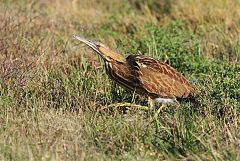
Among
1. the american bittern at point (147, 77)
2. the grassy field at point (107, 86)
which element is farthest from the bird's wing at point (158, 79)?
the grassy field at point (107, 86)

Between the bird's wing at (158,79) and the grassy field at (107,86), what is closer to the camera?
the grassy field at (107,86)

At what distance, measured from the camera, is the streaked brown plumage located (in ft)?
17.6

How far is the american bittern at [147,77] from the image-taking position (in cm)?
538

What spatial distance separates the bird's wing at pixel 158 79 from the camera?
537 cm

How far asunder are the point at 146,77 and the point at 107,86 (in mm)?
730

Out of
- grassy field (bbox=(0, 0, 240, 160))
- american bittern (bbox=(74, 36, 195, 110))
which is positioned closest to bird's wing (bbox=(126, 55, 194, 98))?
american bittern (bbox=(74, 36, 195, 110))

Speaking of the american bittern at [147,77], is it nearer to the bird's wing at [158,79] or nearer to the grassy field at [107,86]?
the bird's wing at [158,79]

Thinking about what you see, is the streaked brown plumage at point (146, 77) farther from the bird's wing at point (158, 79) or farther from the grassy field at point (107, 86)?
the grassy field at point (107, 86)

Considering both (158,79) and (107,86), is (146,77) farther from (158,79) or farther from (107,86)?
(107,86)

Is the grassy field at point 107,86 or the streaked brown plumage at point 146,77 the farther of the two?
the streaked brown plumage at point 146,77

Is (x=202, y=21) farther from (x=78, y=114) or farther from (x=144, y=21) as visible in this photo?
(x=78, y=114)

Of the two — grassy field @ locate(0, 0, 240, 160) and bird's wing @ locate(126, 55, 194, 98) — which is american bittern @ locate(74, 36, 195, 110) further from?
grassy field @ locate(0, 0, 240, 160)

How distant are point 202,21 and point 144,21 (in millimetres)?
799

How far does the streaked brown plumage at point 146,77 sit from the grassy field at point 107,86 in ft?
0.46
